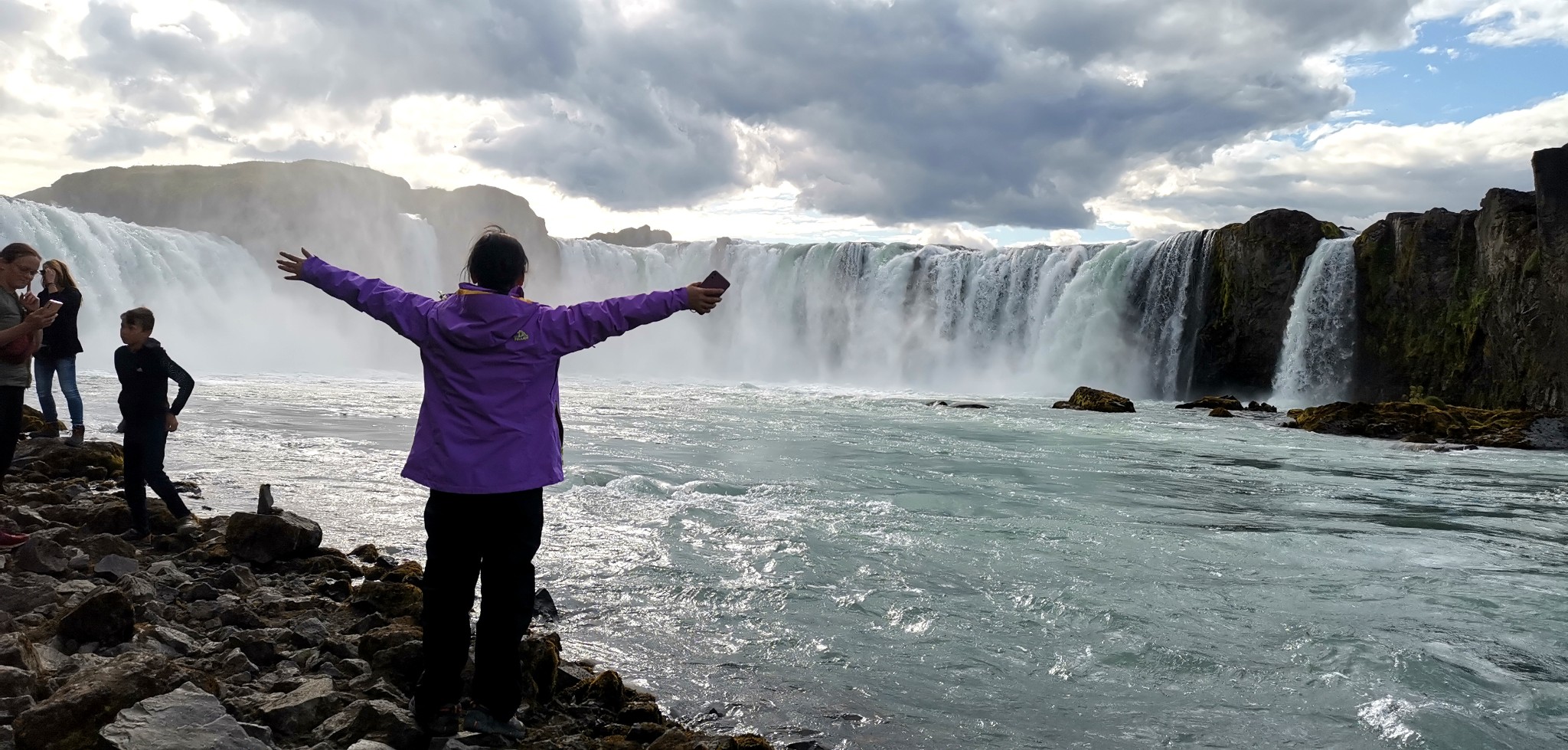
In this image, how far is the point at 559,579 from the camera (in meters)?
6.26

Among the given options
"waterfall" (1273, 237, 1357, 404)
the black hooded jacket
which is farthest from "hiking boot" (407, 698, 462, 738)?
"waterfall" (1273, 237, 1357, 404)

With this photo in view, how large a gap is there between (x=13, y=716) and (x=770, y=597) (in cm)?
381

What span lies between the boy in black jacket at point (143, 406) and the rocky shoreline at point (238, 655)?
12.2 inches

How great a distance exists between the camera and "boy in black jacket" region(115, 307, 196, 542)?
235 inches

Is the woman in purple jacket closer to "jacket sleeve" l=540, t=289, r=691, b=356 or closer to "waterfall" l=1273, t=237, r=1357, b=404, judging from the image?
"jacket sleeve" l=540, t=289, r=691, b=356

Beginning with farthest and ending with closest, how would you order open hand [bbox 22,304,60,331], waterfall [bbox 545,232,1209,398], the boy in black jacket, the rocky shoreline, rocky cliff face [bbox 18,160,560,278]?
1. rocky cliff face [bbox 18,160,560,278]
2. waterfall [bbox 545,232,1209,398]
3. the boy in black jacket
4. open hand [bbox 22,304,60,331]
5. the rocky shoreline

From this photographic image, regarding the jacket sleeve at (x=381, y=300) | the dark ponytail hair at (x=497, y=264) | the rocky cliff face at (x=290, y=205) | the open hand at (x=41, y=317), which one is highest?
the rocky cliff face at (x=290, y=205)

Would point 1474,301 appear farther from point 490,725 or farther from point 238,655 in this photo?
point 238,655

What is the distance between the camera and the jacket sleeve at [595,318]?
328cm

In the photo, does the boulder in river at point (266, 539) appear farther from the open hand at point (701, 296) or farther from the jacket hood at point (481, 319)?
the open hand at point (701, 296)

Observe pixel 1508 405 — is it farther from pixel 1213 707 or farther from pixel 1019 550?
pixel 1213 707

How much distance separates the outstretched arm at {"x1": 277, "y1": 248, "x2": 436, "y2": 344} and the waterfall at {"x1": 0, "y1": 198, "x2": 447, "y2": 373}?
3193cm

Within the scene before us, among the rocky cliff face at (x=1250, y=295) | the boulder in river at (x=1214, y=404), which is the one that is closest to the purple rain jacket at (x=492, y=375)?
the boulder in river at (x=1214, y=404)

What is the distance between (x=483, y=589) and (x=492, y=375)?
2.50ft
